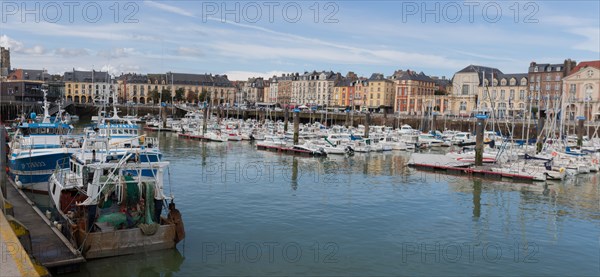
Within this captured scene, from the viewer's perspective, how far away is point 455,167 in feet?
148

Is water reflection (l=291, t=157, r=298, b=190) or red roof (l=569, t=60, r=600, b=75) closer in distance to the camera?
water reflection (l=291, t=157, r=298, b=190)

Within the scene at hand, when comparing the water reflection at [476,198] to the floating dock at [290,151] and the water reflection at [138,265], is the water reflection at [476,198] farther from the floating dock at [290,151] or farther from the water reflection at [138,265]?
the floating dock at [290,151]

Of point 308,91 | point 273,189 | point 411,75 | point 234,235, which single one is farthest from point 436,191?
point 308,91

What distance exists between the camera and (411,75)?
12600 cm

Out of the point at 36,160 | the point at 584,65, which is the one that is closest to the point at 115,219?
the point at 36,160

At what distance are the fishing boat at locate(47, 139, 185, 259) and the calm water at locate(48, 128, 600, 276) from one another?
19.4 inches

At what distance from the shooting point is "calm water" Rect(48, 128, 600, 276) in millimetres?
19969

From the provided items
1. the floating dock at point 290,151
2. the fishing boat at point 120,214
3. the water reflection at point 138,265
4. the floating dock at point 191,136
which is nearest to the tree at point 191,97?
the floating dock at point 191,136

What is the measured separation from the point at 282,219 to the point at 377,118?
276ft

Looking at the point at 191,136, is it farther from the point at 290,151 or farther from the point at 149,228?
the point at 149,228

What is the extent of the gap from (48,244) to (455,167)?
1381 inches

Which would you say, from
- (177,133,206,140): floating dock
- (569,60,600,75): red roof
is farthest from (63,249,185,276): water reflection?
(569,60,600,75): red roof

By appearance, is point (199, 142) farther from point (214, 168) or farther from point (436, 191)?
point (436, 191)

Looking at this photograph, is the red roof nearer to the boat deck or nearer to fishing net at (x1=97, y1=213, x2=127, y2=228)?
fishing net at (x1=97, y1=213, x2=127, y2=228)
